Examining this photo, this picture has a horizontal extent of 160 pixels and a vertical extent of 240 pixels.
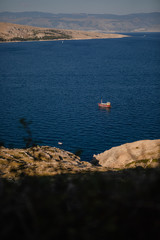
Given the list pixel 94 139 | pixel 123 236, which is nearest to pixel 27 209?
pixel 123 236

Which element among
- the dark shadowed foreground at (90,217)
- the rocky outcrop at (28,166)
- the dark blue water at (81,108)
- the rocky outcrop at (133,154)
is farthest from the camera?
the dark blue water at (81,108)

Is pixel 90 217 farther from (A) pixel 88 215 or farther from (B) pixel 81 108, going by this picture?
(B) pixel 81 108

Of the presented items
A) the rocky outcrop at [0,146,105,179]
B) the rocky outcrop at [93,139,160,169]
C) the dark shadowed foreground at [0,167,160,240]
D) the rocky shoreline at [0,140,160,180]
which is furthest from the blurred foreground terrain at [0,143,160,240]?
the rocky outcrop at [93,139,160,169]

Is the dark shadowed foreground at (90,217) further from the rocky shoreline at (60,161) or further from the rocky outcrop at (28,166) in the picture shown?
the rocky outcrop at (28,166)

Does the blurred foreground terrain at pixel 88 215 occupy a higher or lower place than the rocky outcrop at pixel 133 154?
lower

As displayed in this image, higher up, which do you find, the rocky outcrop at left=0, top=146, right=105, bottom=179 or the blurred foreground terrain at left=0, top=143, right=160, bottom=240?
the rocky outcrop at left=0, top=146, right=105, bottom=179

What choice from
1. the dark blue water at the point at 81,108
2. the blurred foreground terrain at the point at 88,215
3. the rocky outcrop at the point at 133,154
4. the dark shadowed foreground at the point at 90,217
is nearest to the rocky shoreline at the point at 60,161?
the rocky outcrop at the point at 133,154

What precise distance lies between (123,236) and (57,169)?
17510 mm

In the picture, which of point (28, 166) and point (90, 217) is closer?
point (90, 217)

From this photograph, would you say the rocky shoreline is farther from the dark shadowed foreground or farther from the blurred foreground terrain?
the dark shadowed foreground

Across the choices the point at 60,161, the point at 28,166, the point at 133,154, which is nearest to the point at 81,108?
the point at 133,154

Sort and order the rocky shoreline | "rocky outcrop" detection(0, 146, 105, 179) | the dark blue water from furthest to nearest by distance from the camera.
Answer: the dark blue water → the rocky shoreline → "rocky outcrop" detection(0, 146, 105, 179)

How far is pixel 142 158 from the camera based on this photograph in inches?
1256

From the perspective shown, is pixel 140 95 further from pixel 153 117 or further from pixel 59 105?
pixel 59 105
